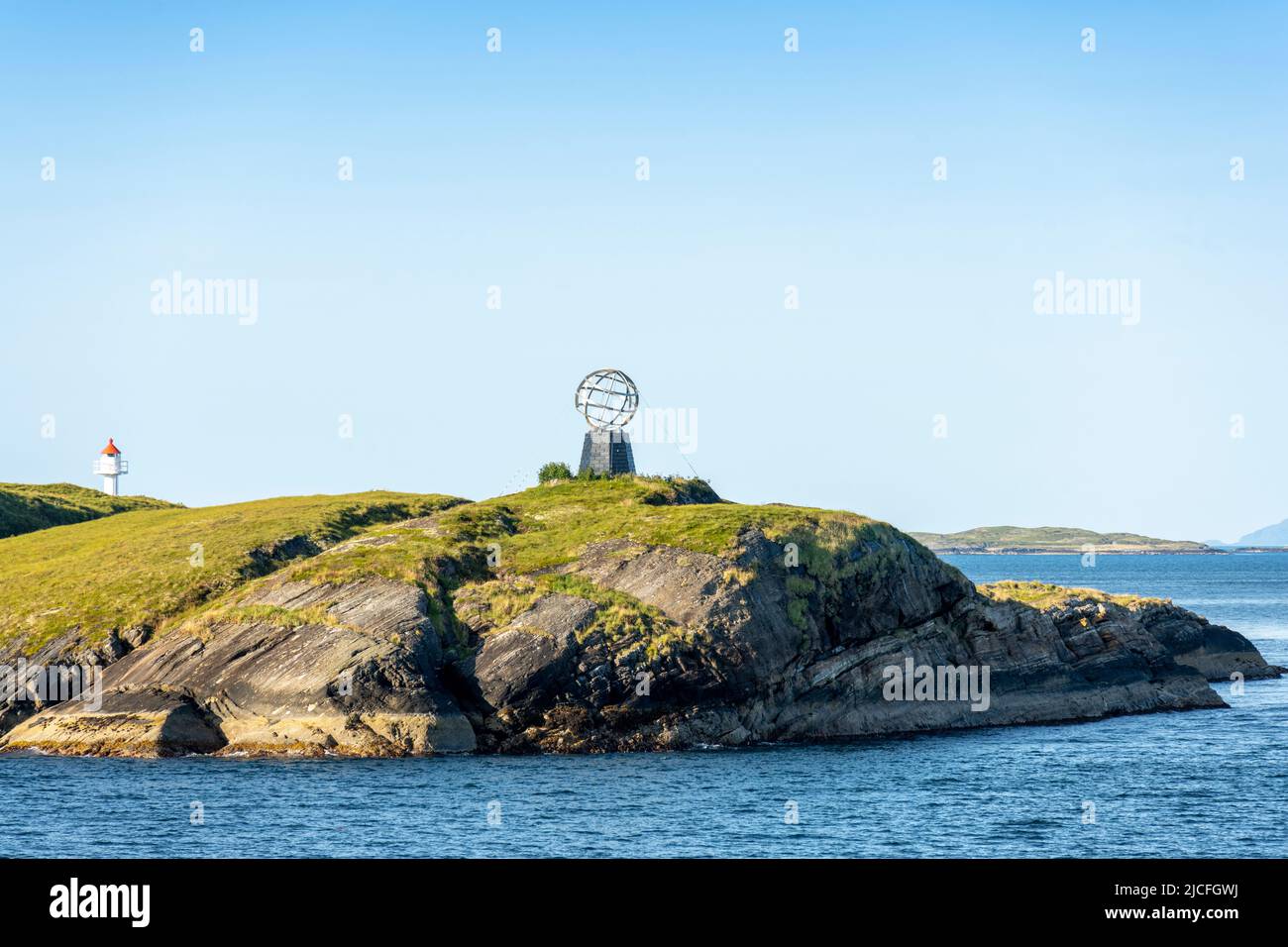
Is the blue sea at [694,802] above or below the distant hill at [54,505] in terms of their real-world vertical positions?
below

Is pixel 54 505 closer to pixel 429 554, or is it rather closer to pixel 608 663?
pixel 429 554

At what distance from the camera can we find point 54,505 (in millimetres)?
135750

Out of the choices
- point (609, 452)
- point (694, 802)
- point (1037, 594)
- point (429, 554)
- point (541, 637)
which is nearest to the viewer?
point (694, 802)

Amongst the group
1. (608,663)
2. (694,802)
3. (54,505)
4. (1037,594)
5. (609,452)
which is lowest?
(694,802)

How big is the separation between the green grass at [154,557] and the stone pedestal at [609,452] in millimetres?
12341

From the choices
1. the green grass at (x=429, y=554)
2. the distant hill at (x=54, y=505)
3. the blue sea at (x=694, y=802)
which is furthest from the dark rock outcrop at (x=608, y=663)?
the distant hill at (x=54, y=505)

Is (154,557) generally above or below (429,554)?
below

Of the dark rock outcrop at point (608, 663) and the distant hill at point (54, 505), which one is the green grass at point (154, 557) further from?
the distant hill at point (54, 505)

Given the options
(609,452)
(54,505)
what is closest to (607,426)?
(609,452)

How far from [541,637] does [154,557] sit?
34.0 m

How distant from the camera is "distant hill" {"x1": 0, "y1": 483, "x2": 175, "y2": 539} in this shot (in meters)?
128

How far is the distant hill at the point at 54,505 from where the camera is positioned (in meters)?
128
